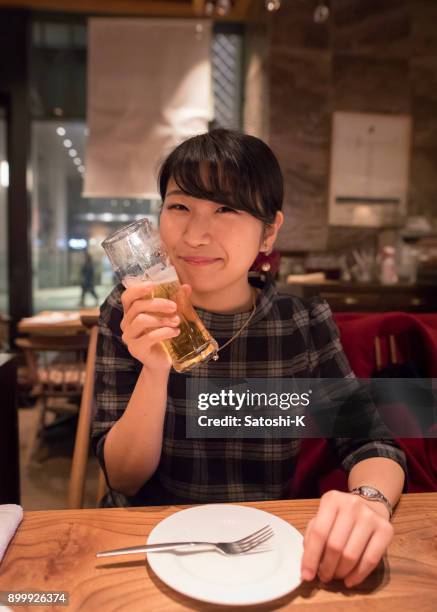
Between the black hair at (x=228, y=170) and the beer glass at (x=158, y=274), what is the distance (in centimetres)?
22

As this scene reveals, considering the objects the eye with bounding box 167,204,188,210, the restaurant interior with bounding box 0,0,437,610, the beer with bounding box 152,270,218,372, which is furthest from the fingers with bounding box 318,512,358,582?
the restaurant interior with bounding box 0,0,437,610

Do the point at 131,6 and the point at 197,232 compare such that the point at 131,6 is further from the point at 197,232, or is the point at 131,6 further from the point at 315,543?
the point at 315,543

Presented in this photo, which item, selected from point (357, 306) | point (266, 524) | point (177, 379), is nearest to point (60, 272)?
point (357, 306)

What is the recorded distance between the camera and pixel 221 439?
863 millimetres

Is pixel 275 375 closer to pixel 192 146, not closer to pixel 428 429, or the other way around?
pixel 428 429

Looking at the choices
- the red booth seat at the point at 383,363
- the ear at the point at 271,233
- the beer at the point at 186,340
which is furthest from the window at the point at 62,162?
the beer at the point at 186,340

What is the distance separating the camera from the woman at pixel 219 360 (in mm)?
782

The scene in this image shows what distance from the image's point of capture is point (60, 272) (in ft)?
13.1

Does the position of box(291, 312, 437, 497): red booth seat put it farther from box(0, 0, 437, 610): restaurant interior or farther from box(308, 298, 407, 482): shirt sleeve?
box(0, 0, 437, 610): restaurant interior

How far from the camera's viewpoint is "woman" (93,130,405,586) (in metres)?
0.78

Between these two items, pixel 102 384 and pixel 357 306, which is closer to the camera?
pixel 102 384

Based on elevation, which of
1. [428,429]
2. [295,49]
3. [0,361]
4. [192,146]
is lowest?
[428,429]

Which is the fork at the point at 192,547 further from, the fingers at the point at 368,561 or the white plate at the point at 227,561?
the fingers at the point at 368,561

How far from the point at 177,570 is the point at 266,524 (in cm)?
14
